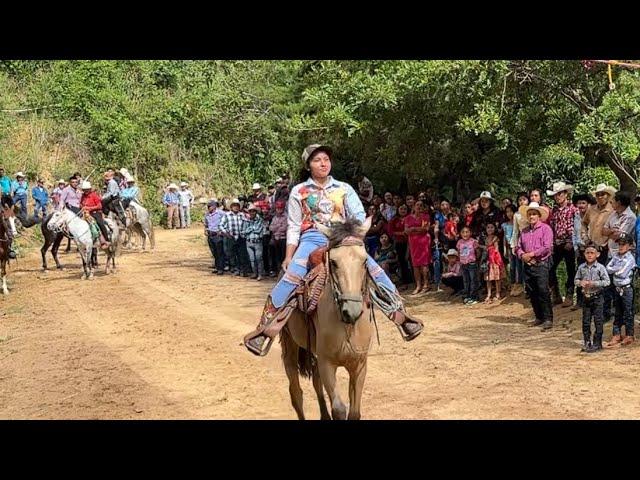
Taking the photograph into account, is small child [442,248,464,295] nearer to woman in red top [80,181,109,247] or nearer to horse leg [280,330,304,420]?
horse leg [280,330,304,420]

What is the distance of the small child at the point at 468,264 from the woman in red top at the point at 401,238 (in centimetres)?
200

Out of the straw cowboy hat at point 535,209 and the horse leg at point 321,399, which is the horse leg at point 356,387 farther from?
the straw cowboy hat at point 535,209

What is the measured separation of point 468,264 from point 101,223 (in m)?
10.7

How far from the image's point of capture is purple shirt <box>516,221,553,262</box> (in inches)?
492

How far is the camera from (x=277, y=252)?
2003 cm

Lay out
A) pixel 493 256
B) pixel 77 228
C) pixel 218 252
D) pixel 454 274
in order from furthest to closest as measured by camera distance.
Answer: pixel 218 252, pixel 77 228, pixel 454 274, pixel 493 256

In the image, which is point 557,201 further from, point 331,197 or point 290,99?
point 290,99

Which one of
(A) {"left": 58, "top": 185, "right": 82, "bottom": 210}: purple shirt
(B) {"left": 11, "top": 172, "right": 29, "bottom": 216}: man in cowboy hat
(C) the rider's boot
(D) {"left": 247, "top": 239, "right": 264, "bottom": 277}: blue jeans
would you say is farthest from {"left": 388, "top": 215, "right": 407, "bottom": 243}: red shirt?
(B) {"left": 11, "top": 172, "right": 29, "bottom": 216}: man in cowboy hat

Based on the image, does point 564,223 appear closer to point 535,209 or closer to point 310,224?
point 535,209

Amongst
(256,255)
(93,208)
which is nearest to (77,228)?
(93,208)

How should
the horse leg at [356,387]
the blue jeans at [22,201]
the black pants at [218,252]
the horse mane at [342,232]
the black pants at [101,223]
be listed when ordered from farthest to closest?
the blue jeans at [22,201] < the black pants at [218,252] < the black pants at [101,223] < the horse leg at [356,387] < the horse mane at [342,232]

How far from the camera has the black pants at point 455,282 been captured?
15.8 meters

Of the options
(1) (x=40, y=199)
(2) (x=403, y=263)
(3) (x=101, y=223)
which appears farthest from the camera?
(1) (x=40, y=199)

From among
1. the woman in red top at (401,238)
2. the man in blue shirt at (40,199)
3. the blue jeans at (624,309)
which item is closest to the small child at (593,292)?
the blue jeans at (624,309)
